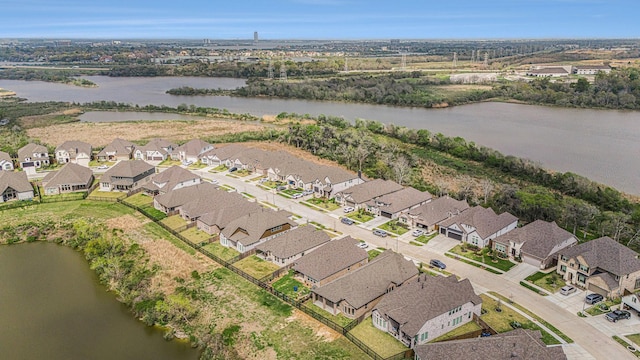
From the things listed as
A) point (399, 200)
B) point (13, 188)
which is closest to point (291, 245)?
point (399, 200)

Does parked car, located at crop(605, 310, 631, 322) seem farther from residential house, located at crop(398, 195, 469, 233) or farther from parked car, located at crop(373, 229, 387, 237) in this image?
parked car, located at crop(373, 229, 387, 237)

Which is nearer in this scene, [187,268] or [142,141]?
[187,268]

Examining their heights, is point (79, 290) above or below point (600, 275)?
below

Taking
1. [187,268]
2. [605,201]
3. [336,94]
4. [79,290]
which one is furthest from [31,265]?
[336,94]

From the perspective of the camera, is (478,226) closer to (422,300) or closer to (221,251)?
(422,300)

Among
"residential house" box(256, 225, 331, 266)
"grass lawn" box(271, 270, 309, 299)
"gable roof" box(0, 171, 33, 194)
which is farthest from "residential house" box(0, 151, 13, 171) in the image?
"grass lawn" box(271, 270, 309, 299)

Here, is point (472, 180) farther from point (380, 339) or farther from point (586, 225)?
point (380, 339)
